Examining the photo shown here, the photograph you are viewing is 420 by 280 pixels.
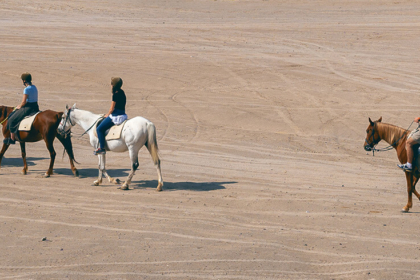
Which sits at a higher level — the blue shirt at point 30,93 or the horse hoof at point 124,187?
the blue shirt at point 30,93

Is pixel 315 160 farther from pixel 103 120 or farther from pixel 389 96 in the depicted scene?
pixel 389 96

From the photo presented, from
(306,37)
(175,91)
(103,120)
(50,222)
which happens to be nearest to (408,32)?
(306,37)

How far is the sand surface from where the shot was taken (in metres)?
10.2

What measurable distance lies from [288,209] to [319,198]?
1.27 m

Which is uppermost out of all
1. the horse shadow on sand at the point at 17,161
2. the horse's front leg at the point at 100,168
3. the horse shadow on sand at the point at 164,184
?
the horse's front leg at the point at 100,168

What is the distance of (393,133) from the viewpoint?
12.9 meters

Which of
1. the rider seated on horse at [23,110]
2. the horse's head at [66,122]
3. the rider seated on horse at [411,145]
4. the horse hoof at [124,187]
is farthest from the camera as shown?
the rider seated on horse at [23,110]

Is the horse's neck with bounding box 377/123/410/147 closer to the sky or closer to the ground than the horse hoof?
closer to the sky

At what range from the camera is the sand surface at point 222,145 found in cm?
1016

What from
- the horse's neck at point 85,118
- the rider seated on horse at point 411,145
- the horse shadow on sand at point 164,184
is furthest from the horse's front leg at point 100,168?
the rider seated on horse at point 411,145

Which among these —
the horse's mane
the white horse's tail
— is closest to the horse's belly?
the white horse's tail

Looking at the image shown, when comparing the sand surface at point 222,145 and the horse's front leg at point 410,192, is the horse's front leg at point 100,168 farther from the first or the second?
the horse's front leg at point 410,192

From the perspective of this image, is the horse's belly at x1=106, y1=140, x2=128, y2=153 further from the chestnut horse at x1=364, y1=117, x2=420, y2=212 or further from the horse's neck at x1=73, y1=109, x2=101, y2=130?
the chestnut horse at x1=364, y1=117, x2=420, y2=212

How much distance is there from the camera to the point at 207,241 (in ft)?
35.2
